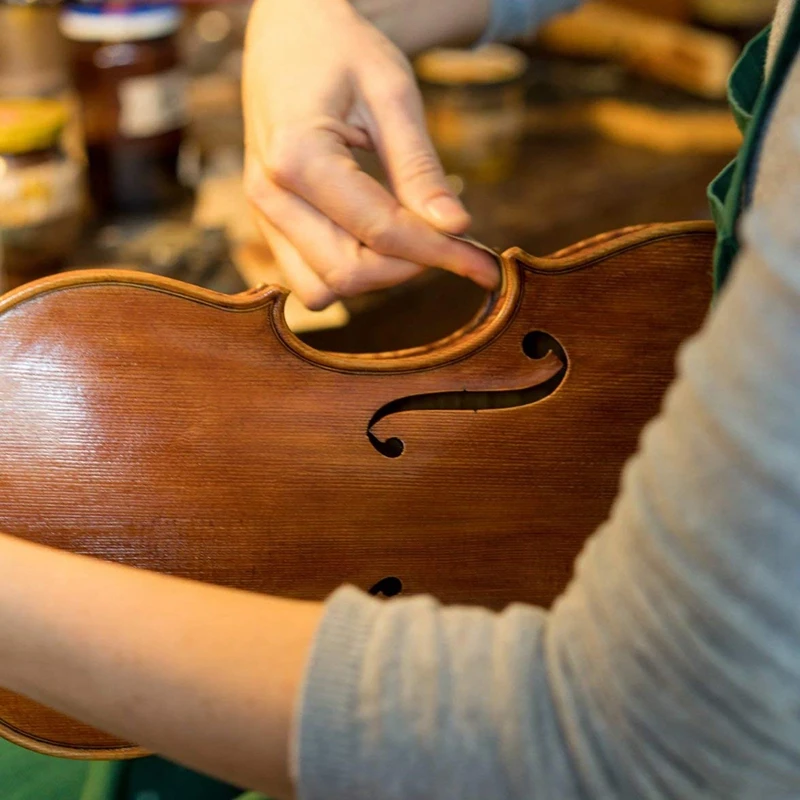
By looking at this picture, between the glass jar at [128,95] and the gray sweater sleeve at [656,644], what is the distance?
41.0 inches

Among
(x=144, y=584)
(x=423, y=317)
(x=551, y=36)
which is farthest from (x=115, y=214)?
(x=551, y=36)

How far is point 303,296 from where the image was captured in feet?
2.34

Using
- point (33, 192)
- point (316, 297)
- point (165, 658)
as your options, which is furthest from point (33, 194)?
point (165, 658)

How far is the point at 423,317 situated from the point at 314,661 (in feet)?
2.63

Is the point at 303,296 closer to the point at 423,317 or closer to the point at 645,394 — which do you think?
the point at 645,394

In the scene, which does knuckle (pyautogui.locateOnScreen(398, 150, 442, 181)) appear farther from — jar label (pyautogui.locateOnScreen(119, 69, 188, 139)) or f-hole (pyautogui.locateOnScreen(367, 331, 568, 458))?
jar label (pyautogui.locateOnScreen(119, 69, 188, 139))

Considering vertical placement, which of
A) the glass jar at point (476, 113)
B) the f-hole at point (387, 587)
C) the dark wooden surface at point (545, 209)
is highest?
the f-hole at point (387, 587)

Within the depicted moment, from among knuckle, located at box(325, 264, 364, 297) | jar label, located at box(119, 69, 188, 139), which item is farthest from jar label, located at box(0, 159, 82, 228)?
knuckle, located at box(325, 264, 364, 297)

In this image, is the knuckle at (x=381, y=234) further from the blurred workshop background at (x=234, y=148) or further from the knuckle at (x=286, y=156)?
the blurred workshop background at (x=234, y=148)

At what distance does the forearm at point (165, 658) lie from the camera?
0.40m

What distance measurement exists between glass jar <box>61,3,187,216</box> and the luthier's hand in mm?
583

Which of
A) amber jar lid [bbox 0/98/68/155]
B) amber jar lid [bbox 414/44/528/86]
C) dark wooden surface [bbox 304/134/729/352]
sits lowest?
dark wooden surface [bbox 304/134/729/352]

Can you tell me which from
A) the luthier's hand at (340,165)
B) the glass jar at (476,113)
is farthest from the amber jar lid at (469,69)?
the luthier's hand at (340,165)

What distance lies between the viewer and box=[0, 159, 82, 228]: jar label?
43.8 inches
